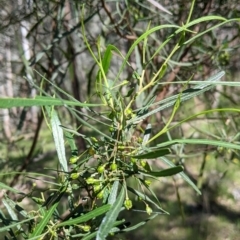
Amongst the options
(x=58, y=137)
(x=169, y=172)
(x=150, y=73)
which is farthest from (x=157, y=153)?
(x=150, y=73)

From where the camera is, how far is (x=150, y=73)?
53.7 inches

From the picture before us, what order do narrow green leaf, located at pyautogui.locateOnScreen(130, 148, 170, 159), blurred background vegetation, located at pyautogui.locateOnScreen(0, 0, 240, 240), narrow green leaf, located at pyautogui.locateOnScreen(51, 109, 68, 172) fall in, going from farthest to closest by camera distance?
blurred background vegetation, located at pyautogui.locateOnScreen(0, 0, 240, 240)
narrow green leaf, located at pyautogui.locateOnScreen(51, 109, 68, 172)
narrow green leaf, located at pyautogui.locateOnScreen(130, 148, 170, 159)

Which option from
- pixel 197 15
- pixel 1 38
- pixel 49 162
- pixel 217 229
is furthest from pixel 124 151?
pixel 49 162

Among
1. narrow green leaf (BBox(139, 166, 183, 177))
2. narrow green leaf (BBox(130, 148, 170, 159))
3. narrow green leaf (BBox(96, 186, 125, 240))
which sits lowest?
narrow green leaf (BBox(96, 186, 125, 240))

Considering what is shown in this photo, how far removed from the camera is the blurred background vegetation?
1.20 meters

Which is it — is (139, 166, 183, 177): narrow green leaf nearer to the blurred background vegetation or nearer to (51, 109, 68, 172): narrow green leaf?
(51, 109, 68, 172): narrow green leaf

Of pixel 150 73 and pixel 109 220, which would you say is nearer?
pixel 109 220

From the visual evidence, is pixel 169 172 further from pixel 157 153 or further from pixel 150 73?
pixel 150 73

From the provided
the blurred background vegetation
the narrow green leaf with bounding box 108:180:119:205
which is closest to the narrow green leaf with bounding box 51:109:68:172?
the narrow green leaf with bounding box 108:180:119:205

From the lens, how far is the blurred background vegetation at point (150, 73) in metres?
1.20

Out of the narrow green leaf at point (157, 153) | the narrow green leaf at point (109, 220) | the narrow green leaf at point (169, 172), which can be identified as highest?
the narrow green leaf at point (157, 153)

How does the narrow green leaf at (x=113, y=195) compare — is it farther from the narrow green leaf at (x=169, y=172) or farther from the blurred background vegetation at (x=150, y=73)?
the blurred background vegetation at (x=150, y=73)

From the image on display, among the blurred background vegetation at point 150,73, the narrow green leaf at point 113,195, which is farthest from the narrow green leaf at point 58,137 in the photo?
the blurred background vegetation at point 150,73

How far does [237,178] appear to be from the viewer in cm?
262
